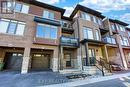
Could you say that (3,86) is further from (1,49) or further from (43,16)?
(43,16)

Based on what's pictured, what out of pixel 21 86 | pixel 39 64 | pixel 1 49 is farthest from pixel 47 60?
pixel 21 86

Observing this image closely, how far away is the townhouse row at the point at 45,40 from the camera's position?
1088cm

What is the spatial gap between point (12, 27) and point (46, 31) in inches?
166

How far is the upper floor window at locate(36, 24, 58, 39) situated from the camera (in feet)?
39.7

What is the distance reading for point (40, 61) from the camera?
543 inches

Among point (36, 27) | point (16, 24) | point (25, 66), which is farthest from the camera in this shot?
point (36, 27)

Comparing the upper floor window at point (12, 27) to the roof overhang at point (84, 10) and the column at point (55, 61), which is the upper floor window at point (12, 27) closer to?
the column at point (55, 61)

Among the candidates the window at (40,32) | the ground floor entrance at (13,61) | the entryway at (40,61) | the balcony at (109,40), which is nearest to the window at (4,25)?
the window at (40,32)

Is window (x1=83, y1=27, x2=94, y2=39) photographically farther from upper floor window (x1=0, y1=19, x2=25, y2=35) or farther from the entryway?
upper floor window (x1=0, y1=19, x2=25, y2=35)

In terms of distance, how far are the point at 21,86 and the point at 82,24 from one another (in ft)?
39.4

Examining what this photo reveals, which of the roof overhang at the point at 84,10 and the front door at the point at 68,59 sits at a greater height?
the roof overhang at the point at 84,10

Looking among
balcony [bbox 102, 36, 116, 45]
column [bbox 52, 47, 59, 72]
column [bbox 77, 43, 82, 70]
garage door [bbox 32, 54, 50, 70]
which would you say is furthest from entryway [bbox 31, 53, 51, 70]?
balcony [bbox 102, 36, 116, 45]

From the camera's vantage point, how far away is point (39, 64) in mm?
13648

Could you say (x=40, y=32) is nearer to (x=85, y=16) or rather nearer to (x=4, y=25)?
(x=4, y=25)
